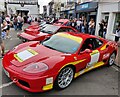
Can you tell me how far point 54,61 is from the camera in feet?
11.6

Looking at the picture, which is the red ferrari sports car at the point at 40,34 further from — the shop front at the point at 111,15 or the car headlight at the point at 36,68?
the shop front at the point at 111,15

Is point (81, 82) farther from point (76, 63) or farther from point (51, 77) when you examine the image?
point (51, 77)

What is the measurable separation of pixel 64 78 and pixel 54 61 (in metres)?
0.54

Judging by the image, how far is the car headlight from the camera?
3271 mm

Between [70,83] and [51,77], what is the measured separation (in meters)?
0.88

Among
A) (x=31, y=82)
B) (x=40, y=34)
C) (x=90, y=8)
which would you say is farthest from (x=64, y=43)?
(x=90, y=8)

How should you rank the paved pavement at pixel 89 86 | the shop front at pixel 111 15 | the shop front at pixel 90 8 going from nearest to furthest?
Answer: the paved pavement at pixel 89 86
the shop front at pixel 111 15
the shop front at pixel 90 8

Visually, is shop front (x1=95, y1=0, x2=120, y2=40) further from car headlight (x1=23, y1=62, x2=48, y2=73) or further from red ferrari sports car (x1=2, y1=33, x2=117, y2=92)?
car headlight (x1=23, y1=62, x2=48, y2=73)

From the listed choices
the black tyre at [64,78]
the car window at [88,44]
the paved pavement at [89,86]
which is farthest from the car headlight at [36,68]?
the car window at [88,44]

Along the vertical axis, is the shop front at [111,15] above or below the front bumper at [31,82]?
above

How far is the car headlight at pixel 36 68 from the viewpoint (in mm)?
3271

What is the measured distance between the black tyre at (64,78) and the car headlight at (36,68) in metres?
0.43

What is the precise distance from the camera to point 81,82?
4250mm

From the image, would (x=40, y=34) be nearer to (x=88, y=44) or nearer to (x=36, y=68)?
(x=88, y=44)
